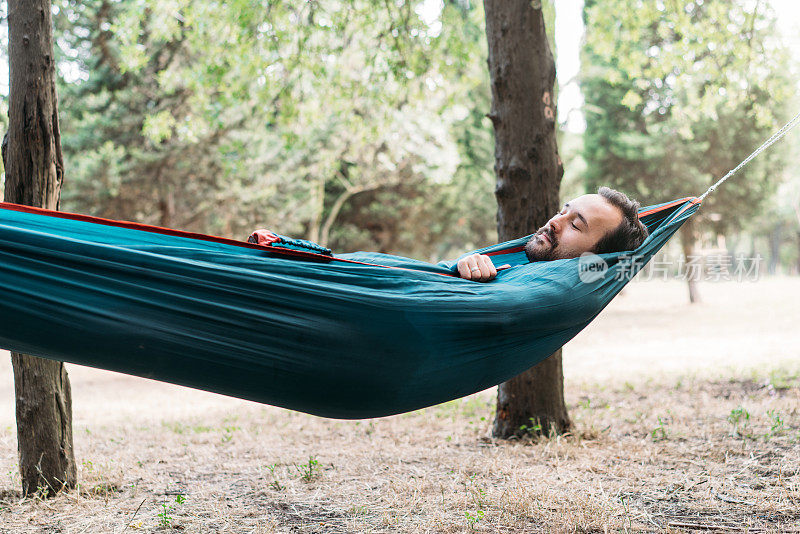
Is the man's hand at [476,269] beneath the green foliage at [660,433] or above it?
above

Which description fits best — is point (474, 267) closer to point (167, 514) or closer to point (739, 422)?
point (167, 514)

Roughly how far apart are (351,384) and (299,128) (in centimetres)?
933

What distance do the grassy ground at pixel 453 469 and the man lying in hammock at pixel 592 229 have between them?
2.65 ft

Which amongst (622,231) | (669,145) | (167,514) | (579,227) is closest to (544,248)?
(579,227)

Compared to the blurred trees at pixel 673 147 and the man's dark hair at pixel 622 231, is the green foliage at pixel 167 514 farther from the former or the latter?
the blurred trees at pixel 673 147

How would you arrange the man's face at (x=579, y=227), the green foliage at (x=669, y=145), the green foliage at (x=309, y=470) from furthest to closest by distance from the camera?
1. the green foliage at (x=669, y=145)
2. the green foliage at (x=309, y=470)
3. the man's face at (x=579, y=227)

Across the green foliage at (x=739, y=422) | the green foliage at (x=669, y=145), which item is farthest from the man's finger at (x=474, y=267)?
the green foliage at (x=669, y=145)

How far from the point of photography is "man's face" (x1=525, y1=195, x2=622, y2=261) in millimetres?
1911

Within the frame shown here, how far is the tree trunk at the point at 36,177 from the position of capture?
2.19m

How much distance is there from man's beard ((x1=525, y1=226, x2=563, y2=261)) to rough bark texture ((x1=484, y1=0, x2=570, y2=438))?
938 mm

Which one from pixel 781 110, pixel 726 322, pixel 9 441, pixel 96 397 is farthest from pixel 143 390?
pixel 781 110

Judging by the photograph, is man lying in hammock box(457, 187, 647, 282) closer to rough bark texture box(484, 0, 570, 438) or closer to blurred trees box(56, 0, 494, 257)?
rough bark texture box(484, 0, 570, 438)

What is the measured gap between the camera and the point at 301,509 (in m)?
2.10

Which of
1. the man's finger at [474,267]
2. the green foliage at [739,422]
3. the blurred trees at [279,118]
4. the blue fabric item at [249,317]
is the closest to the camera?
the blue fabric item at [249,317]
